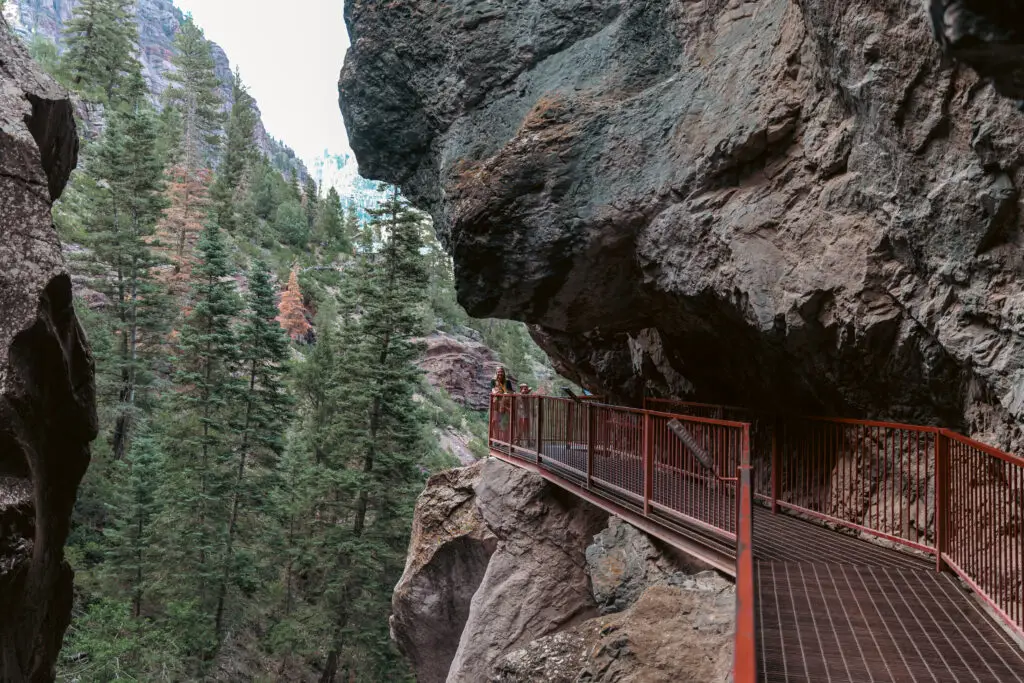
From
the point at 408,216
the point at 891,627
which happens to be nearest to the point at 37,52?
the point at 408,216

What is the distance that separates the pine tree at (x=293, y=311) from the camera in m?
43.9

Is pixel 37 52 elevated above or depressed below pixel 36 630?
above

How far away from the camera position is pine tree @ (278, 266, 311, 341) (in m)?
43.9

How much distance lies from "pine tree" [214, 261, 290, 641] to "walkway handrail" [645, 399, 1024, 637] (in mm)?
18790

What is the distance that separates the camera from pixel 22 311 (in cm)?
794

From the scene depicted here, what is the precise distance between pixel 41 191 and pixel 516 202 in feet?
21.8

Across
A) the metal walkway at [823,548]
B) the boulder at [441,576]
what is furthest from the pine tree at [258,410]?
the metal walkway at [823,548]

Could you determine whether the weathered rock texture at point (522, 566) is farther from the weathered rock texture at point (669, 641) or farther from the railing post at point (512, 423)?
the weathered rock texture at point (669, 641)

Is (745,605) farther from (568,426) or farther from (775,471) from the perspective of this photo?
(568,426)

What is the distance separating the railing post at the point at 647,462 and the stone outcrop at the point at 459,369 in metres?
38.2

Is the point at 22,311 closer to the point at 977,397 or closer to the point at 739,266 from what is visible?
the point at 739,266

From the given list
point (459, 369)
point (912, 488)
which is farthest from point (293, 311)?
point (912, 488)

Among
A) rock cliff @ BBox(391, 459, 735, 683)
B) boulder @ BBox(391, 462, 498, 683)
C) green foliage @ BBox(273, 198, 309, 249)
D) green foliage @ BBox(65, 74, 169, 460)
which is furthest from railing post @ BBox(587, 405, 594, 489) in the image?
green foliage @ BBox(273, 198, 309, 249)

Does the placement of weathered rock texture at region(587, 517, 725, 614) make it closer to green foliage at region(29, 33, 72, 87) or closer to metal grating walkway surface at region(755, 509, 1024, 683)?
metal grating walkway surface at region(755, 509, 1024, 683)
